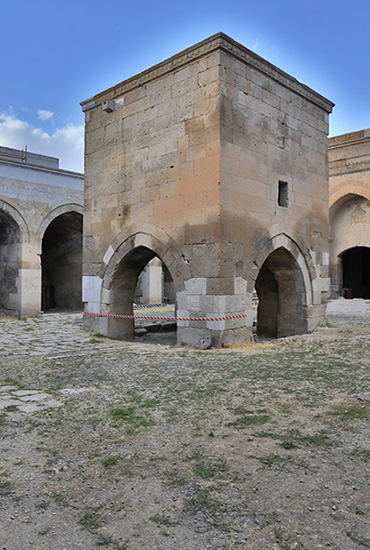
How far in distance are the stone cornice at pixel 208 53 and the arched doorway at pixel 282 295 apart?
3294 millimetres

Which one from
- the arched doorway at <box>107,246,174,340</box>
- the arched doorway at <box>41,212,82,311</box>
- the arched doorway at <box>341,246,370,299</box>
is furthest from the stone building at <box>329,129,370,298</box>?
the arched doorway at <box>107,246,174,340</box>

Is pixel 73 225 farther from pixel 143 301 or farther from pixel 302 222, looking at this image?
pixel 302 222

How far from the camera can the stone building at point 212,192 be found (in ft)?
23.9

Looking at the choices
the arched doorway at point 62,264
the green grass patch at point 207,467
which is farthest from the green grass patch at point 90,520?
the arched doorway at point 62,264

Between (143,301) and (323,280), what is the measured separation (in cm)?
966

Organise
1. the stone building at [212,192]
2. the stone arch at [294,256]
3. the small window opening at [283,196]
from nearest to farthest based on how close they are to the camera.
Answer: the stone building at [212,192]
the stone arch at [294,256]
the small window opening at [283,196]

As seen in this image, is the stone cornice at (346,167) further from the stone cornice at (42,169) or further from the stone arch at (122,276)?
the stone arch at (122,276)

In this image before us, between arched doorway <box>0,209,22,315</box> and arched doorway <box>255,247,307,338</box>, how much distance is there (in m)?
7.92

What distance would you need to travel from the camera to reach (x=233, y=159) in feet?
24.3

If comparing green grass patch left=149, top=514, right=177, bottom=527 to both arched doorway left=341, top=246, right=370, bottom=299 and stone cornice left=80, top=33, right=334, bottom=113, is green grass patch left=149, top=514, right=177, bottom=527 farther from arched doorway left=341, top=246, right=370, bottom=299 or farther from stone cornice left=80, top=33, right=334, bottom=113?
arched doorway left=341, top=246, right=370, bottom=299

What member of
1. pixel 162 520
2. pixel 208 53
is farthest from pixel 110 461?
pixel 208 53

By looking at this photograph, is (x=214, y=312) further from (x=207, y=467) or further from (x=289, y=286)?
(x=207, y=467)

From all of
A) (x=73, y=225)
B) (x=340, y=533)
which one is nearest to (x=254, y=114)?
(x=340, y=533)

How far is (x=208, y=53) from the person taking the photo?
734cm
